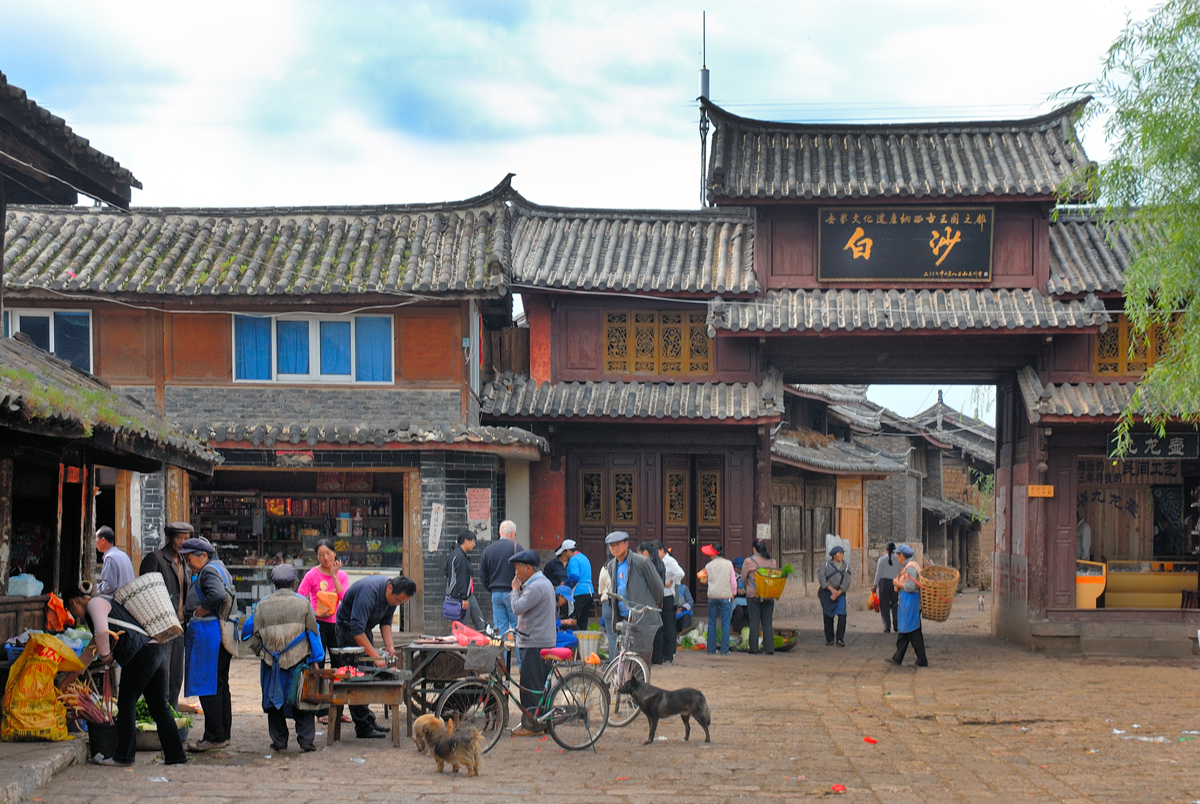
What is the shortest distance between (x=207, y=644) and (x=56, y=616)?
5.12 ft

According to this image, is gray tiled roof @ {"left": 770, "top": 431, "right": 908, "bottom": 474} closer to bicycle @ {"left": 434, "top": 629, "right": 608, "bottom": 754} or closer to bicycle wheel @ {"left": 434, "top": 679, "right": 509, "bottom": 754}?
bicycle @ {"left": 434, "top": 629, "right": 608, "bottom": 754}

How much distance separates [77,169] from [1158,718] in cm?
1165

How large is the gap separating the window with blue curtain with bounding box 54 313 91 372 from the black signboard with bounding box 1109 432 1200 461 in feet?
51.6

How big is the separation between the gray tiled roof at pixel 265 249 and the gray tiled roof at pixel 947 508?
2228cm

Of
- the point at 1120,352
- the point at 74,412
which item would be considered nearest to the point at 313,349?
the point at 74,412

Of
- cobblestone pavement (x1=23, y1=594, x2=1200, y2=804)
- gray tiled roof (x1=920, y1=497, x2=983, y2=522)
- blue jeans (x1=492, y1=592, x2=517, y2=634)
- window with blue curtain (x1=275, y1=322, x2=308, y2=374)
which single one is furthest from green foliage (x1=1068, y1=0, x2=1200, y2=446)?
gray tiled roof (x1=920, y1=497, x2=983, y2=522)

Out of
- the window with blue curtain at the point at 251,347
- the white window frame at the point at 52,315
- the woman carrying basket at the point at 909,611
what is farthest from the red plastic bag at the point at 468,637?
the white window frame at the point at 52,315

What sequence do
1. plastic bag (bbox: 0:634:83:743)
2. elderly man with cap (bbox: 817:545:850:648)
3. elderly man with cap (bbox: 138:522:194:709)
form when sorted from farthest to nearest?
elderly man with cap (bbox: 817:545:850:648), elderly man with cap (bbox: 138:522:194:709), plastic bag (bbox: 0:634:83:743)

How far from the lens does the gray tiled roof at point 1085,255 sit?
59.8 feet

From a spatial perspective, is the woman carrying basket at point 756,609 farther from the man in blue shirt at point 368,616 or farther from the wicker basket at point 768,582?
the man in blue shirt at point 368,616

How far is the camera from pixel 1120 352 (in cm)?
1864

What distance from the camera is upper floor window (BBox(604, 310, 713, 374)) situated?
19.7 meters

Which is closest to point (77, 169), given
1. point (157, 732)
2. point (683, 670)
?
point (157, 732)

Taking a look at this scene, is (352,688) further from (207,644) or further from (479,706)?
(207,644)
